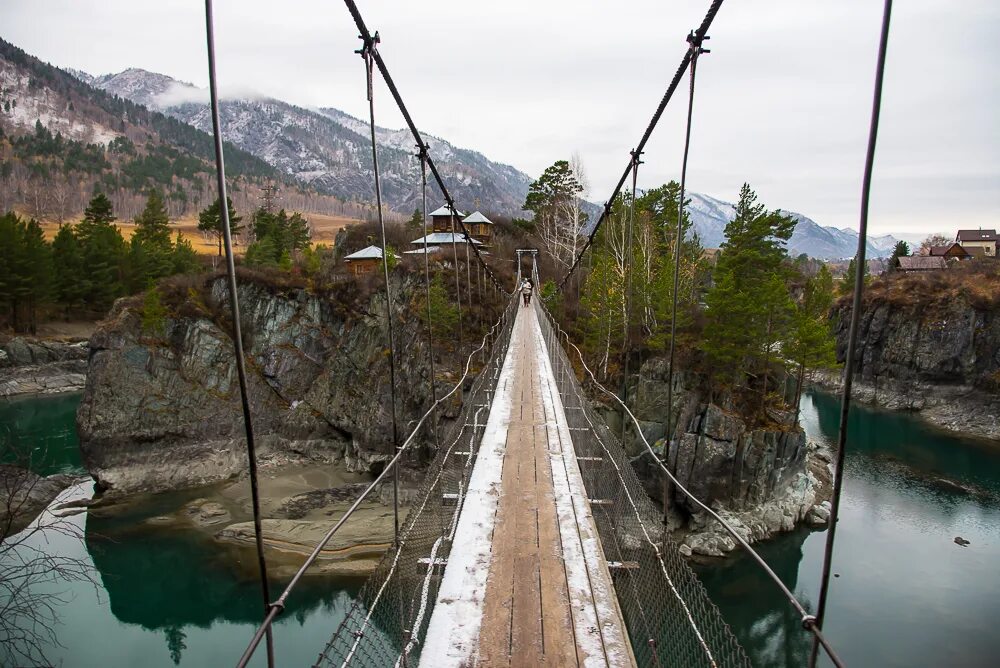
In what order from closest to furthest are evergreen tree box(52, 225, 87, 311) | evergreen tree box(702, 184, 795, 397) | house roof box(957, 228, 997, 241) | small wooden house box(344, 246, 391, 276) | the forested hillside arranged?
evergreen tree box(702, 184, 795, 397) → small wooden house box(344, 246, 391, 276) → evergreen tree box(52, 225, 87, 311) → house roof box(957, 228, 997, 241) → the forested hillside

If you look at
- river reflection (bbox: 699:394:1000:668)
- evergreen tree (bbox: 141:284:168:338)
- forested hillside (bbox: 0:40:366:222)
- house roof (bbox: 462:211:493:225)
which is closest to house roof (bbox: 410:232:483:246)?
house roof (bbox: 462:211:493:225)

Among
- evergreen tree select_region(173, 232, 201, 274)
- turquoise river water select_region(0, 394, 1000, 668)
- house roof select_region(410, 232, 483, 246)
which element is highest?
house roof select_region(410, 232, 483, 246)

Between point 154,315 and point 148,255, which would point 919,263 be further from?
point 148,255

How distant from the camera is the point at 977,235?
1916 inches

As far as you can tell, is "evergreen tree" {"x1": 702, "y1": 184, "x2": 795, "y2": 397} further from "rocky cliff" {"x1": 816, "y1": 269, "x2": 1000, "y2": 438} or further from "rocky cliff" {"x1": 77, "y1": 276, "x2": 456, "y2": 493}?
"rocky cliff" {"x1": 816, "y1": 269, "x2": 1000, "y2": 438}

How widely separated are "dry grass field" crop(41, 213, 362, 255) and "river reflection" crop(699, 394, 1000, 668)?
128 feet

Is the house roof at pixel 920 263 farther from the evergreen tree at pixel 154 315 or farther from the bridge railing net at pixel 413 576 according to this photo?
the evergreen tree at pixel 154 315

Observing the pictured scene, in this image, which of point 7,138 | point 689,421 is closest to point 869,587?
point 689,421

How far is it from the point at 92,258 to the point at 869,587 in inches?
1552

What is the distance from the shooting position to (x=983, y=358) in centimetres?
2889

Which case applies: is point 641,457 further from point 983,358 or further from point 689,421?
point 983,358

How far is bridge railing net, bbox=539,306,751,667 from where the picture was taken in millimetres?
2660

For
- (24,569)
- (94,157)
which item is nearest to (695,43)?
(24,569)

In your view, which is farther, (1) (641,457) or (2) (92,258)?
(2) (92,258)
